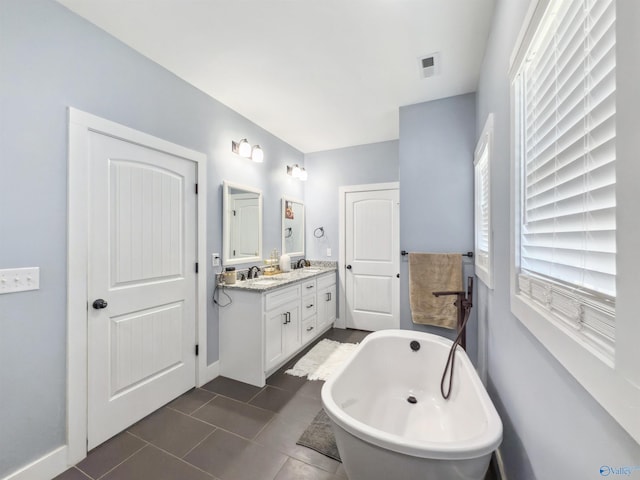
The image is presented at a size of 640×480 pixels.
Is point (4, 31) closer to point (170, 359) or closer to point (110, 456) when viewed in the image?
point (170, 359)

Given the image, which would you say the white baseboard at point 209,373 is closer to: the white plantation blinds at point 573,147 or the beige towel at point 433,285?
the beige towel at point 433,285

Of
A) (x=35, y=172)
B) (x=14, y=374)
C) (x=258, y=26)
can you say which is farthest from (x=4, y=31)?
(x=14, y=374)

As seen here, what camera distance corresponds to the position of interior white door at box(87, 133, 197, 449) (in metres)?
1.73

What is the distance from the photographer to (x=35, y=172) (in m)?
1.46

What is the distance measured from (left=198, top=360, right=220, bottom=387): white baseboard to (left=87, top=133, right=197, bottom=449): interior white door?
74mm

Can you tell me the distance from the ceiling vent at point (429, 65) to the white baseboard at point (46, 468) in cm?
352

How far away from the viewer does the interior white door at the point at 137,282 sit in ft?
5.68

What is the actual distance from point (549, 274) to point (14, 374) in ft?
8.05

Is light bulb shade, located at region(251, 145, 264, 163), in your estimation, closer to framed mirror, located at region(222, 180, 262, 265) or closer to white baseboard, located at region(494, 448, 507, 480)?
framed mirror, located at region(222, 180, 262, 265)

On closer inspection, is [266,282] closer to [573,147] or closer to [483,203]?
[483,203]

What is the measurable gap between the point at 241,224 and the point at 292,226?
3.42 ft

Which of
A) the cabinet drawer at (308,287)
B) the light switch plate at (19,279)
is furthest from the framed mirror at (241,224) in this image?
the light switch plate at (19,279)

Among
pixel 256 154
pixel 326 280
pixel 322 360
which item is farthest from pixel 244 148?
pixel 322 360

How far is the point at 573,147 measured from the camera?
69 centimetres
